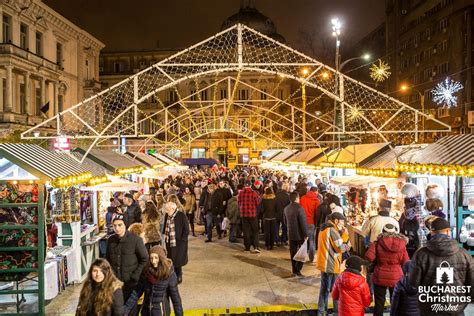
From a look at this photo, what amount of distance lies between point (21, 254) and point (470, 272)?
20.3 feet

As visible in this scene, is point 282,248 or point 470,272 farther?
point 282,248

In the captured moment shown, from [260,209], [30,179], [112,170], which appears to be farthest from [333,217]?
[112,170]

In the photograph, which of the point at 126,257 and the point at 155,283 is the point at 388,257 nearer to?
the point at 155,283

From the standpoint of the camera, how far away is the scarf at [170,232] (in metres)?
8.16

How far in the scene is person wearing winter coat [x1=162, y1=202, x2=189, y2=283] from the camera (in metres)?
8.17

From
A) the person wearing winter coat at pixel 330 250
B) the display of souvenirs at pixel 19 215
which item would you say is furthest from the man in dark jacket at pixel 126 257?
the person wearing winter coat at pixel 330 250

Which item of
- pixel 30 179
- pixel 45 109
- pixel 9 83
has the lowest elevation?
pixel 30 179

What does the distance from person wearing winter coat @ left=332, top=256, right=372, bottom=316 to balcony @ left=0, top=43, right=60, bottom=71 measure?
3265 cm

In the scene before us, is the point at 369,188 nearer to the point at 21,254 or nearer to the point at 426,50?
the point at 21,254

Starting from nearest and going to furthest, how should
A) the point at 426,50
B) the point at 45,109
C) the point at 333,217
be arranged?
the point at 333,217 → the point at 45,109 → the point at 426,50

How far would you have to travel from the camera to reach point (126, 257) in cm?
634

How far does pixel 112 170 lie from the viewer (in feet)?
44.7

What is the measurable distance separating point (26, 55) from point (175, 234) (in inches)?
1241

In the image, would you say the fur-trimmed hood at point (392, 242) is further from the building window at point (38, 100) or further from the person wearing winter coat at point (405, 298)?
the building window at point (38, 100)
